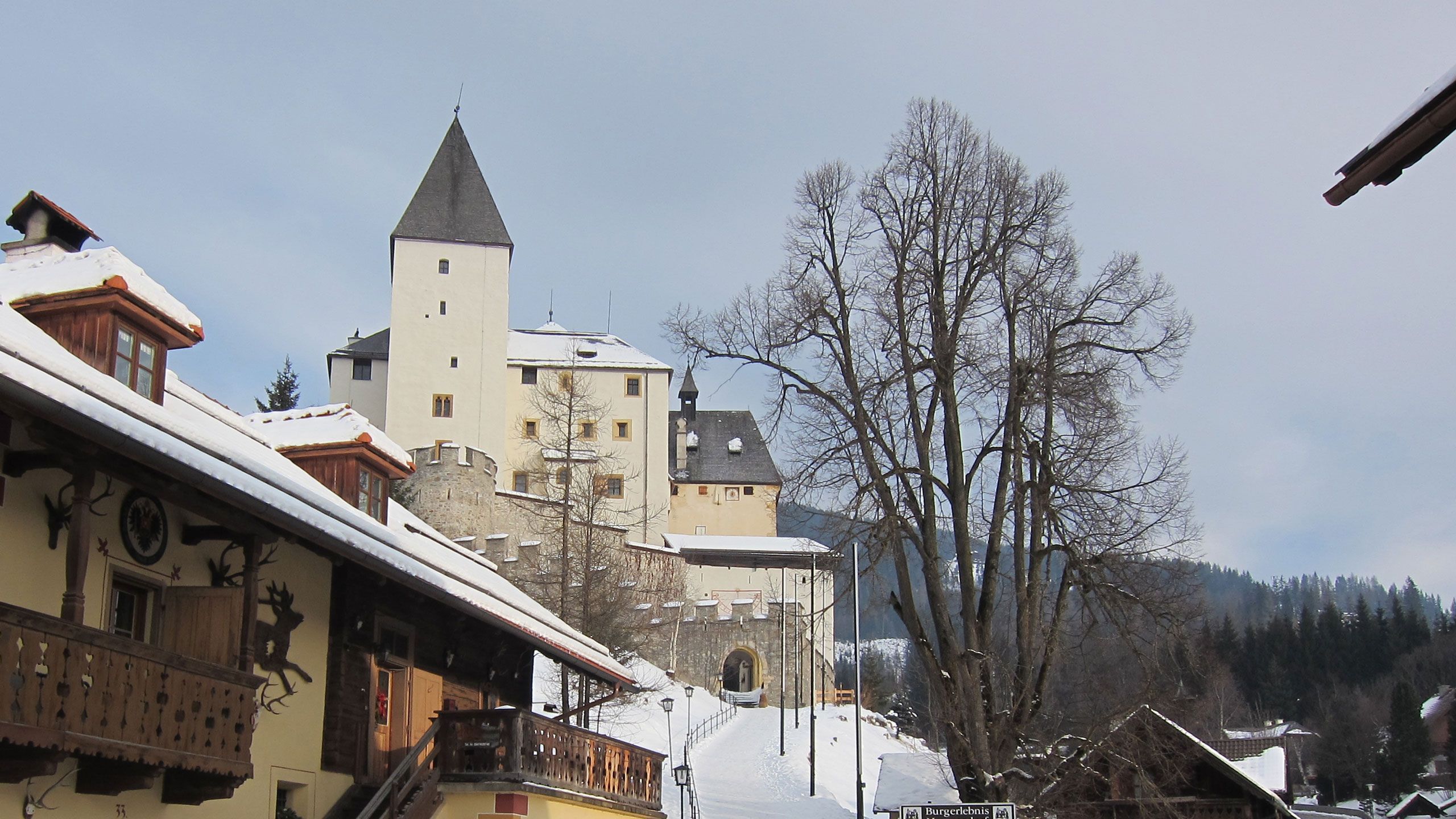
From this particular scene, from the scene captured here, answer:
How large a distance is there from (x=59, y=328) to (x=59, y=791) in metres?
4.40

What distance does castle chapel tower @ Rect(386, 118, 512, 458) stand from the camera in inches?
2486

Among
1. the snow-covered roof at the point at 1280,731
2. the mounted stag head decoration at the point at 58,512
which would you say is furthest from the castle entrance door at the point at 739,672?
the mounted stag head decoration at the point at 58,512

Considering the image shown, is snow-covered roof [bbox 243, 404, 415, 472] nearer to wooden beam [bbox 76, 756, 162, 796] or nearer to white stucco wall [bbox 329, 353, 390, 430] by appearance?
wooden beam [bbox 76, 756, 162, 796]

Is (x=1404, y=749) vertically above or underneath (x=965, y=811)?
underneath

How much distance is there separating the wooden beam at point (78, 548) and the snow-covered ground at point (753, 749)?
20.8 metres

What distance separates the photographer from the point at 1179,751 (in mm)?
22125

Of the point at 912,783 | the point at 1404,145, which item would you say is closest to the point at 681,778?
the point at 912,783

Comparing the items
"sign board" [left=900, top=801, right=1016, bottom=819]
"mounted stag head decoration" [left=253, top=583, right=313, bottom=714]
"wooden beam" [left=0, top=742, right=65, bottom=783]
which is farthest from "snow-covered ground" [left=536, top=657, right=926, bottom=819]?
"wooden beam" [left=0, top=742, right=65, bottom=783]

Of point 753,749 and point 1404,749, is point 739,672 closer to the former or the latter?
point 753,749

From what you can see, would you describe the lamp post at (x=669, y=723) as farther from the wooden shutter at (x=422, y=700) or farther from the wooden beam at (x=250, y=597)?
the wooden beam at (x=250, y=597)

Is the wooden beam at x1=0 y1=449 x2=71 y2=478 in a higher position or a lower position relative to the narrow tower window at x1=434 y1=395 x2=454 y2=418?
lower

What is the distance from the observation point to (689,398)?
79.6 metres

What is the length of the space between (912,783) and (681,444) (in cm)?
4738

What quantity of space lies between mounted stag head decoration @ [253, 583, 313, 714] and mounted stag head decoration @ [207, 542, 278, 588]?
554mm
